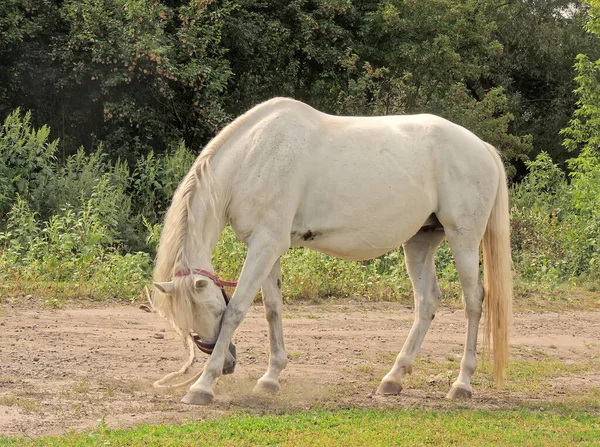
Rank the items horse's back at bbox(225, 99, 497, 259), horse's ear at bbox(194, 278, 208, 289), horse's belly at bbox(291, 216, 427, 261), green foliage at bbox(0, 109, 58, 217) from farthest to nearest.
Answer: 1. green foliage at bbox(0, 109, 58, 217)
2. horse's belly at bbox(291, 216, 427, 261)
3. horse's back at bbox(225, 99, 497, 259)
4. horse's ear at bbox(194, 278, 208, 289)

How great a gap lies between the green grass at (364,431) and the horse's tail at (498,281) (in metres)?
0.98

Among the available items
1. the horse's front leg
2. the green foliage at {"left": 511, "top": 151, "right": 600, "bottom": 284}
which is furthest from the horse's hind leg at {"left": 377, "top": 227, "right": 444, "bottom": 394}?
the green foliage at {"left": 511, "top": 151, "right": 600, "bottom": 284}

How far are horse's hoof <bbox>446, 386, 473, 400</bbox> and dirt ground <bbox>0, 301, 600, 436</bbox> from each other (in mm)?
89

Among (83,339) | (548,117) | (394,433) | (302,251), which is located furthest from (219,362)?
(548,117)

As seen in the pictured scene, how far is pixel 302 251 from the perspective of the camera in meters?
12.1

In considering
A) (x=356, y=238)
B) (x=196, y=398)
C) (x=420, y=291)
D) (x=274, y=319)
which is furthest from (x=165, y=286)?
(x=420, y=291)

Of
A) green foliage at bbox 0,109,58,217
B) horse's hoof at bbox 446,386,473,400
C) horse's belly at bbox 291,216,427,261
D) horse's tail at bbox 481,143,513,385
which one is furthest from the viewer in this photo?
green foliage at bbox 0,109,58,217

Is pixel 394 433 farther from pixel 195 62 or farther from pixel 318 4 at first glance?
pixel 318 4

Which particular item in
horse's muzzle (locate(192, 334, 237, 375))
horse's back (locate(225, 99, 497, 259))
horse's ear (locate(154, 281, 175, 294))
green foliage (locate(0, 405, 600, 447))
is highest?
horse's back (locate(225, 99, 497, 259))

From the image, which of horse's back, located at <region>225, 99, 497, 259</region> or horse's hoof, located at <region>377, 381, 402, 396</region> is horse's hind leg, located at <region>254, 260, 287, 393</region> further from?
horse's hoof, located at <region>377, 381, 402, 396</region>

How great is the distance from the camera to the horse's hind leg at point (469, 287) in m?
6.86

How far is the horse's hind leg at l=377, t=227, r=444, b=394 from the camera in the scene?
684cm

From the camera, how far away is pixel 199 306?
6.08 metres

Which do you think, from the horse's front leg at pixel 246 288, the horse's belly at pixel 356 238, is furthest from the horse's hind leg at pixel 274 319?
the horse's front leg at pixel 246 288
